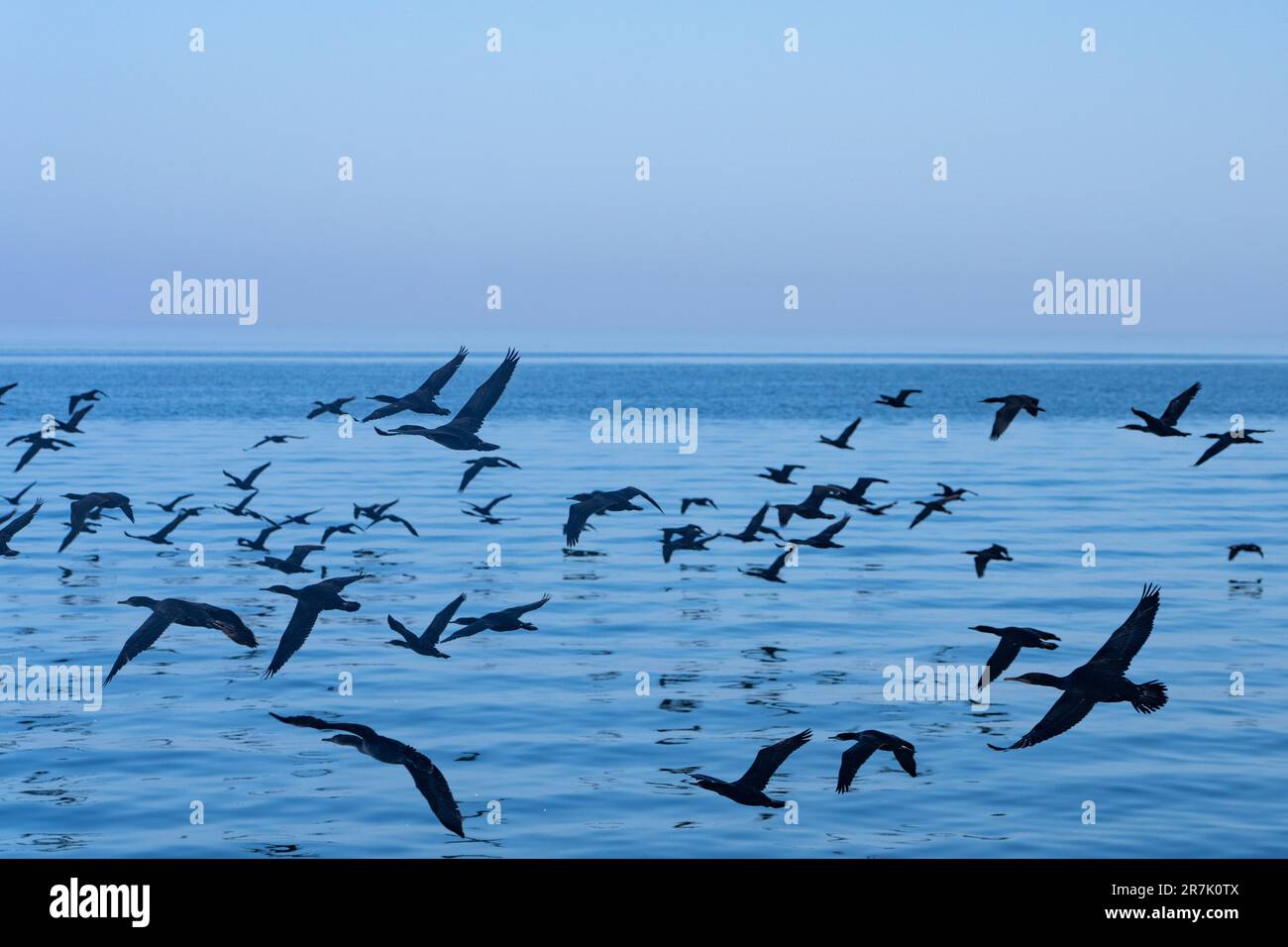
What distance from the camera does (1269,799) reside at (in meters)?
19.2

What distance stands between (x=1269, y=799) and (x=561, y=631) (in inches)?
556

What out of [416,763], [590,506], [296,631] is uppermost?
[590,506]

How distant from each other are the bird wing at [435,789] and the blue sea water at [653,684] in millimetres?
2257

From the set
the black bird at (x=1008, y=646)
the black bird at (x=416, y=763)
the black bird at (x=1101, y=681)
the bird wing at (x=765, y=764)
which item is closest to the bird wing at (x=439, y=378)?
the black bird at (x=416, y=763)

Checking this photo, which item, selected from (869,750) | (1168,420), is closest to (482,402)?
(869,750)

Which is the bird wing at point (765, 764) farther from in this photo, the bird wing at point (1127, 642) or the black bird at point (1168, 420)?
the black bird at point (1168, 420)

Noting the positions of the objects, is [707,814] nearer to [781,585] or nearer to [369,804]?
[369,804]

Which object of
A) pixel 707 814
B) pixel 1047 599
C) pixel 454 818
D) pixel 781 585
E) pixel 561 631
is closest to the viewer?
pixel 454 818

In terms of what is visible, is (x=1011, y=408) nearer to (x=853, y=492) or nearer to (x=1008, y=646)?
(x=853, y=492)

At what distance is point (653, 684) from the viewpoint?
82.7 ft

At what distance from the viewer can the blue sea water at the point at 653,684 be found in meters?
18.2

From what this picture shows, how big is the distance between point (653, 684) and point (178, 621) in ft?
28.2
